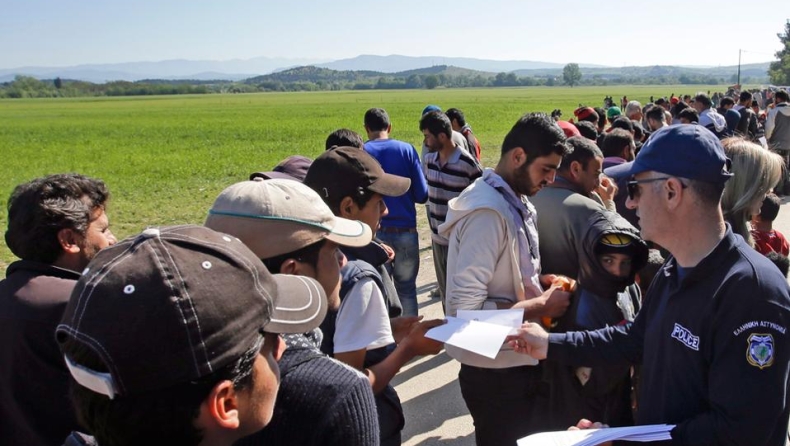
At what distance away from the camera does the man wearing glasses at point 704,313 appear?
171 cm

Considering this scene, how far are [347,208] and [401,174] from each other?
9.88 ft

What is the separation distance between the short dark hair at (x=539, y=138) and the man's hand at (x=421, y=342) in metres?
1.03

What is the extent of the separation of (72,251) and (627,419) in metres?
2.77

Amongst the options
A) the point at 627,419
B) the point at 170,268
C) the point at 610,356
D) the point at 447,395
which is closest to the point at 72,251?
the point at 170,268

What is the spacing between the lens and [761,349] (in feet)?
5.57

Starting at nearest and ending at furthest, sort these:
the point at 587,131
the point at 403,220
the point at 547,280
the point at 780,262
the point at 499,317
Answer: the point at 499,317, the point at 547,280, the point at 780,262, the point at 403,220, the point at 587,131

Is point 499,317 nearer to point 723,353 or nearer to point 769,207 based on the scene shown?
point 723,353

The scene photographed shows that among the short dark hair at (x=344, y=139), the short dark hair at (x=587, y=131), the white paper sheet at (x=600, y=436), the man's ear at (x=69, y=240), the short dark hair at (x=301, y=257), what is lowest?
the white paper sheet at (x=600, y=436)

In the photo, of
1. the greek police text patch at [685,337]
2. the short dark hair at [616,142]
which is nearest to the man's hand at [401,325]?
the greek police text patch at [685,337]

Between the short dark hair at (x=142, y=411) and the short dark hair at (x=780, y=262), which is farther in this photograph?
the short dark hair at (x=780, y=262)

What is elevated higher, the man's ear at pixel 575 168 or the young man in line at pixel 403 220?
the man's ear at pixel 575 168

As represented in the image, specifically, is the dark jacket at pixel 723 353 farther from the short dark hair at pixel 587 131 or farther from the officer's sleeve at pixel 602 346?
the short dark hair at pixel 587 131

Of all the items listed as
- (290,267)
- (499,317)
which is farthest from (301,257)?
(499,317)

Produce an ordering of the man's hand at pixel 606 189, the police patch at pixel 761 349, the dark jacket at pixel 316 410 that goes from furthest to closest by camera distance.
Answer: the man's hand at pixel 606 189 → the police patch at pixel 761 349 → the dark jacket at pixel 316 410
